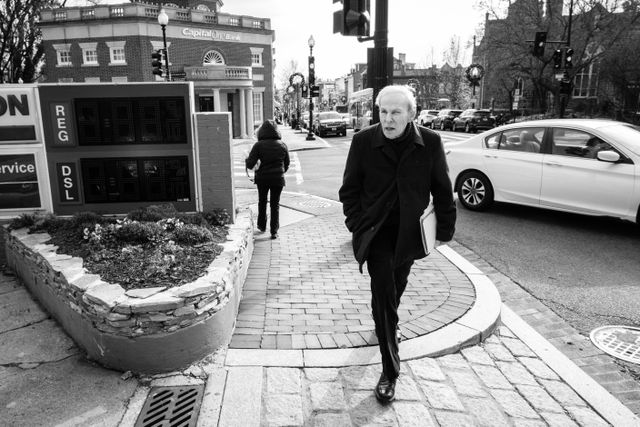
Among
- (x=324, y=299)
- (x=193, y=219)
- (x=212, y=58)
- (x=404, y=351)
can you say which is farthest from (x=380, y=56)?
(x=212, y=58)

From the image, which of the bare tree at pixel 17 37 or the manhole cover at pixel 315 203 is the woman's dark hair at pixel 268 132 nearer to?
the manhole cover at pixel 315 203

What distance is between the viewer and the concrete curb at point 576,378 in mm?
3018

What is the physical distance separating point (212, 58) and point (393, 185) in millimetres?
44459

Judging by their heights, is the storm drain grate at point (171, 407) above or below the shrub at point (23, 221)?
below

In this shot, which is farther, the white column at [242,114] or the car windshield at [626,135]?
the white column at [242,114]

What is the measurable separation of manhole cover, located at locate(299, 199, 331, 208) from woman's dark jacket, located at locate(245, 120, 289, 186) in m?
2.58

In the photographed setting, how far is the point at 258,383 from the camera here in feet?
10.8

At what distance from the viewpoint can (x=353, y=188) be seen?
3.28 metres

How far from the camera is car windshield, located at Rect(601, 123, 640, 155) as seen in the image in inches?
269

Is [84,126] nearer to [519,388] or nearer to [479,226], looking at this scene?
[519,388]

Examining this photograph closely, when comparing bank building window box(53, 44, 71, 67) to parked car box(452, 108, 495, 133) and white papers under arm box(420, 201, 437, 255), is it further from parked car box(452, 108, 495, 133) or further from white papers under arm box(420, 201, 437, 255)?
white papers under arm box(420, 201, 437, 255)

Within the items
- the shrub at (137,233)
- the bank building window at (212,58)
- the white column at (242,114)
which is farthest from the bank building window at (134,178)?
the bank building window at (212,58)

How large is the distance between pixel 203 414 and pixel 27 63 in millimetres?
38367

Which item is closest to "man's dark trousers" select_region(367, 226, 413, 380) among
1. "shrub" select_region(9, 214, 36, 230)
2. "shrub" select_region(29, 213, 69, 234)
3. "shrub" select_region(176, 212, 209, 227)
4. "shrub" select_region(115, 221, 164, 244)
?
"shrub" select_region(115, 221, 164, 244)
